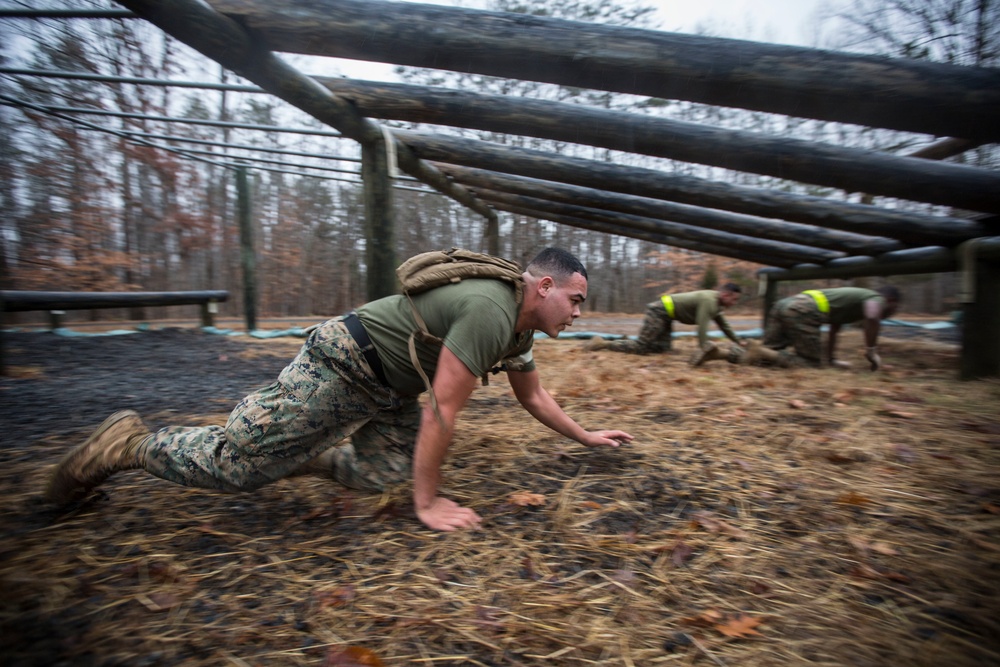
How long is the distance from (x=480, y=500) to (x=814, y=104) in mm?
2506

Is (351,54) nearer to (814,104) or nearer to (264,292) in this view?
(814,104)

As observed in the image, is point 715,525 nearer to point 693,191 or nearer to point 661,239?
point 693,191

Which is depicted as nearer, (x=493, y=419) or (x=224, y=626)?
(x=224, y=626)

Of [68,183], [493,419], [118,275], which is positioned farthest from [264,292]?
[493,419]

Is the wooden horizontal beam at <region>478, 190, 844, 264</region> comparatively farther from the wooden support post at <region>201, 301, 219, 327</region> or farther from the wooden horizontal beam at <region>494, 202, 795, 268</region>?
the wooden support post at <region>201, 301, 219, 327</region>

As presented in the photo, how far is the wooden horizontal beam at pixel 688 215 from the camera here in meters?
6.06

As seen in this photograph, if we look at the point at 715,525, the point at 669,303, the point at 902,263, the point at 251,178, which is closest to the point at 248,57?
the point at 715,525

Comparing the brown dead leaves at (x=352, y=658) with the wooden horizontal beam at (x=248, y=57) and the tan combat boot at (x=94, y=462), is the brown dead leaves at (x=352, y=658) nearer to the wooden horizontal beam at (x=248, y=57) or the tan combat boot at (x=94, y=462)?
the tan combat boot at (x=94, y=462)

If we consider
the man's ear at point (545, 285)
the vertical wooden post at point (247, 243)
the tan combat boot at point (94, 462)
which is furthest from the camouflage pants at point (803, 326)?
the vertical wooden post at point (247, 243)

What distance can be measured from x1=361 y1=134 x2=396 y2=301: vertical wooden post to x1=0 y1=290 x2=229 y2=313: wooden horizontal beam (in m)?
4.04

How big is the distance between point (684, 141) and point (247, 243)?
876 centimetres

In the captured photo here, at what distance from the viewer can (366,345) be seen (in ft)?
7.73

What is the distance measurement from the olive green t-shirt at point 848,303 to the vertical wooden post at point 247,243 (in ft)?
33.0

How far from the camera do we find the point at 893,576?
180 centimetres
